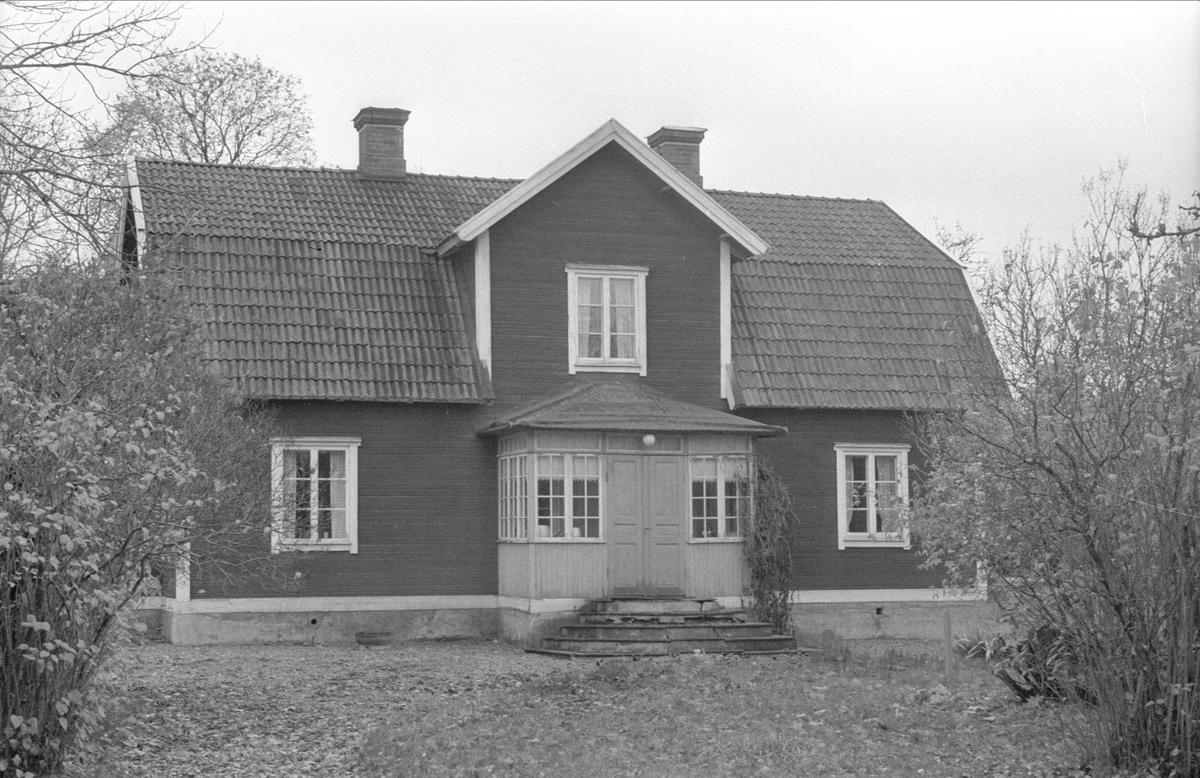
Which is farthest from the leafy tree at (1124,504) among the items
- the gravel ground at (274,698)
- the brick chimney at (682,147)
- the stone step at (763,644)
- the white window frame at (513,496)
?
the brick chimney at (682,147)

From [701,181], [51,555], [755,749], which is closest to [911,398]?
[701,181]

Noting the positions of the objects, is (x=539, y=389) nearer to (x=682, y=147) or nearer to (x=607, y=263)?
(x=607, y=263)

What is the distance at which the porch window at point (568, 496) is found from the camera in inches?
853

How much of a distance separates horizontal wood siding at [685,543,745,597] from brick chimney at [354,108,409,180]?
8331 millimetres

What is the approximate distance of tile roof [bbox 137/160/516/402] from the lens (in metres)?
22.0

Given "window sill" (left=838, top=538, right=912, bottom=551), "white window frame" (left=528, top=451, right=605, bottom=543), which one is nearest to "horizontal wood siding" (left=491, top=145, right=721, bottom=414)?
"white window frame" (left=528, top=451, right=605, bottom=543)

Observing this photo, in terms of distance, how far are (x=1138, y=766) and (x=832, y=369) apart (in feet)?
45.8

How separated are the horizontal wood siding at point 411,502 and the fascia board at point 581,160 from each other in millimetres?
2672

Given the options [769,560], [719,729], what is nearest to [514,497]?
[769,560]

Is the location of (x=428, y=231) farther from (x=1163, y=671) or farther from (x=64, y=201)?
(x=1163, y=671)

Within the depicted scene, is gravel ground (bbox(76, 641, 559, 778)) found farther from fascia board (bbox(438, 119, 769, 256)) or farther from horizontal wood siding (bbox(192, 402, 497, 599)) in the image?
fascia board (bbox(438, 119, 769, 256))

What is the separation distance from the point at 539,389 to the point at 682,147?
6.36m

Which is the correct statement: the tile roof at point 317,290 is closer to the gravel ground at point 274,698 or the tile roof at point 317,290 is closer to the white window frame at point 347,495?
the white window frame at point 347,495

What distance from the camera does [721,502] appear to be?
22625mm
